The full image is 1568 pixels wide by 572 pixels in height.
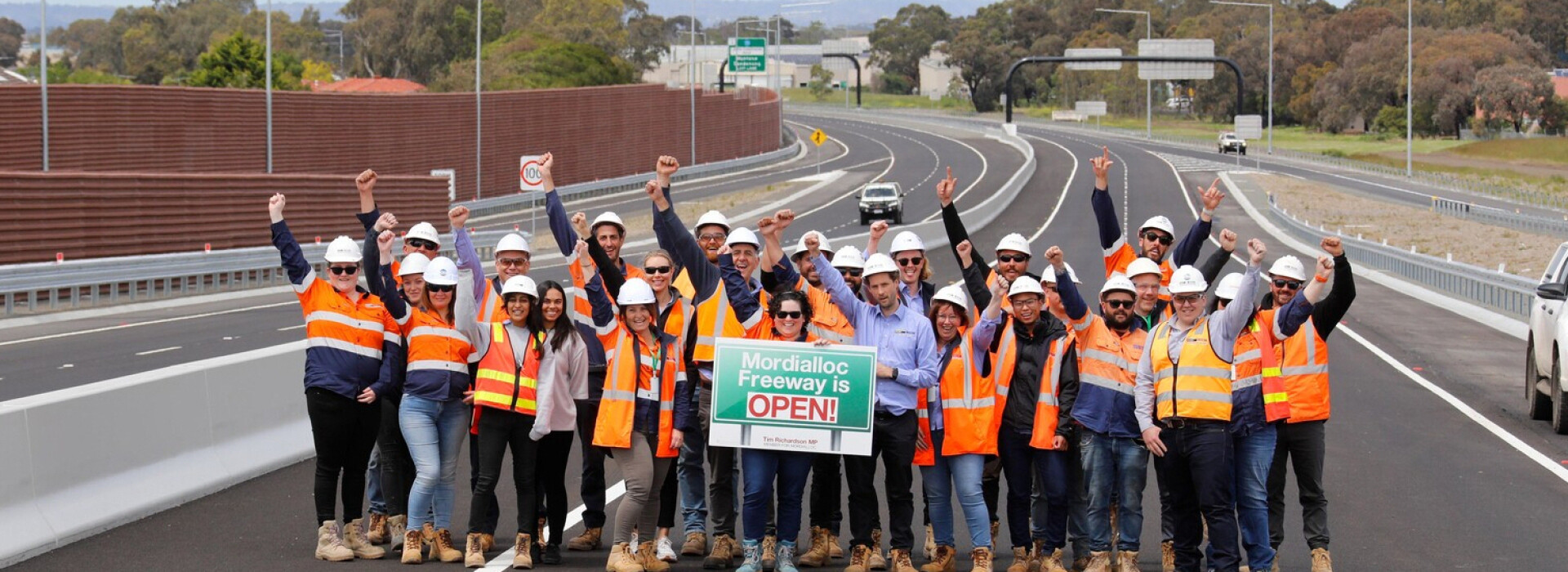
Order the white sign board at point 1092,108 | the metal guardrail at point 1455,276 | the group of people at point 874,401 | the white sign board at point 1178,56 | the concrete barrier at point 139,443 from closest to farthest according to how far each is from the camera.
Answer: the group of people at point 874,401
the concrete barrier at point 139,443
the metal guardrail at point 1455,276
the white sign board at point 1178,56
the white sign board at point 1092,108

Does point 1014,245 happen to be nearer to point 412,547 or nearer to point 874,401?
point 874,401

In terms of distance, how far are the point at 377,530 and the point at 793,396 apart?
272 centimetres

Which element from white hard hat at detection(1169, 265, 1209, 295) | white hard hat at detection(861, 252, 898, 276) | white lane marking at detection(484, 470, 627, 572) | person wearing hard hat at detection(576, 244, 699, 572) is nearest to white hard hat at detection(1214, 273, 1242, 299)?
white hard hat at detection(1169, 265, 1209, 295)

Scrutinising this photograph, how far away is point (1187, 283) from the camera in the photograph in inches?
370

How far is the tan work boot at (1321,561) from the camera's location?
9.63 m

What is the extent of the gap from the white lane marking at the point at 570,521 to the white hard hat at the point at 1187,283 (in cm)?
318

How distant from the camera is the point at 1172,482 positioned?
948cm

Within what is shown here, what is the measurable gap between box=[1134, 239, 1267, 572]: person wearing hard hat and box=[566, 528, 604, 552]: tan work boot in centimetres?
328

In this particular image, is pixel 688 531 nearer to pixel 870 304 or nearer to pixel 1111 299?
pixel 870 304

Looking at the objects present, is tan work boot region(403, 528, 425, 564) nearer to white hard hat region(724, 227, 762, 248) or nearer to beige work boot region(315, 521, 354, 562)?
beige work boot region(315, 521, 354, 562)

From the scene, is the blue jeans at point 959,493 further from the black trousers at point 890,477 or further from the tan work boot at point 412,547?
the tan work boot at point 412,547

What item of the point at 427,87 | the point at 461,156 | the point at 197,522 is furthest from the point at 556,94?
the point at 197,522

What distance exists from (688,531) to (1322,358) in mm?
3756

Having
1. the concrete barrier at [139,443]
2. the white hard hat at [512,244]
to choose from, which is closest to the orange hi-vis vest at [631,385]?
the white hard hat at [512,244]
